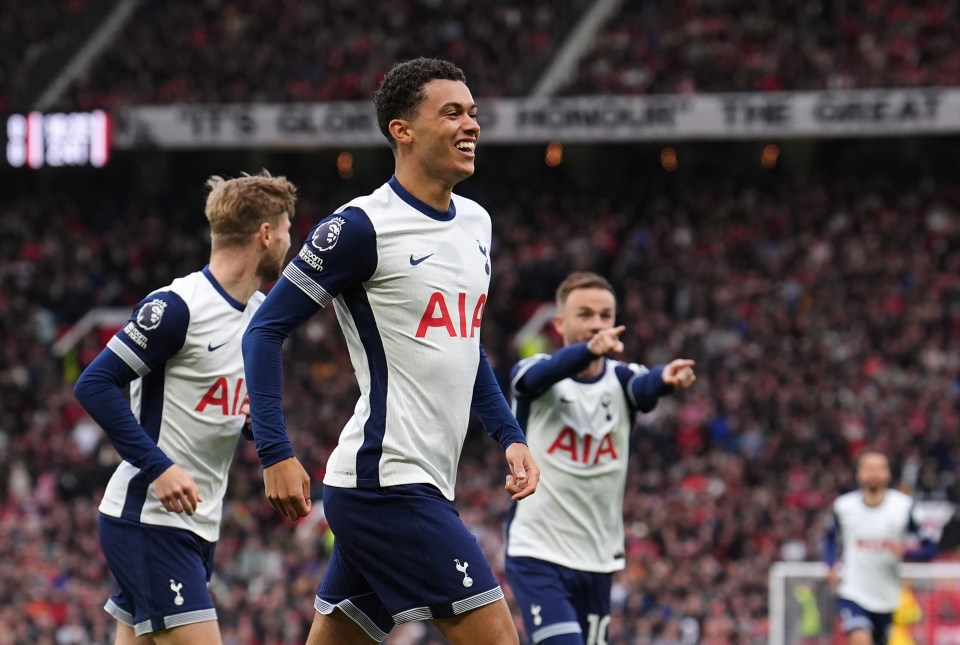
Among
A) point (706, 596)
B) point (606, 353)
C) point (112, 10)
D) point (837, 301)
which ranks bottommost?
point (706, 596)

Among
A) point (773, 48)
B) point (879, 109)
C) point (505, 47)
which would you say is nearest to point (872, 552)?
point (879, 109)

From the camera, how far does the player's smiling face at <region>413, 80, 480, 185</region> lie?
476 centimetres

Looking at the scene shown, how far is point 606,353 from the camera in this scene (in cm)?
613

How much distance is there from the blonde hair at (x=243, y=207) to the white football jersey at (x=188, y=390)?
0.19m

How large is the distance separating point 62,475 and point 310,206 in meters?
7.81

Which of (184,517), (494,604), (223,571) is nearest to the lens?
(494,604)

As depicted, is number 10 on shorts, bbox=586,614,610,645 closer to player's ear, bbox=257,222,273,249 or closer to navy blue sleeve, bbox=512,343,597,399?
navy blue sleeve, bbox=512,343,597,399

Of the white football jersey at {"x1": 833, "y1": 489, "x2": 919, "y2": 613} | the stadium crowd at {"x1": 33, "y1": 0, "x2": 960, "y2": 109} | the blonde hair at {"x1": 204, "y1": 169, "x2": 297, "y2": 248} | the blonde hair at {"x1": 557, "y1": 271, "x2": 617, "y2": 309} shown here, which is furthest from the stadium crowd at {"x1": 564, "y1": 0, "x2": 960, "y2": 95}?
the blonde hair at {"x1": 204, "y1": 169, "x2": 297, "y2": 248}

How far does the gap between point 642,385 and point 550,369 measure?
0.63 m

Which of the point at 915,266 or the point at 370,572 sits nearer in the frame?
the point at 370,572

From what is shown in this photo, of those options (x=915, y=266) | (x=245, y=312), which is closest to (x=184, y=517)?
(x=245, y=312)

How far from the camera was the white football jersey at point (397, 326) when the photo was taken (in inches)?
180

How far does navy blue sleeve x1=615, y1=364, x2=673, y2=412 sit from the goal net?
8.21 meters

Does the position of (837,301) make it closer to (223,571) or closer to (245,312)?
(223,571)
